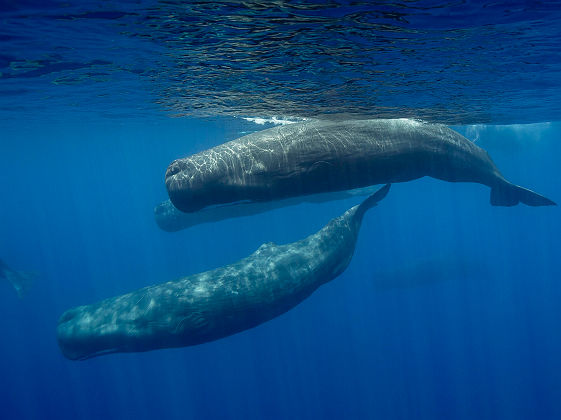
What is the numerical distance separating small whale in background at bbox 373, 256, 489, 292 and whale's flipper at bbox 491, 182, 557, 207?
19129 millimetres

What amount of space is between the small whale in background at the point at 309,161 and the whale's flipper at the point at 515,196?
244 centimetres

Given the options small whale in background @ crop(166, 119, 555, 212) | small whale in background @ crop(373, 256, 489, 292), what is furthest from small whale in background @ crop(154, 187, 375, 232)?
small whale in background @ crop(373, 256, 489, 292)

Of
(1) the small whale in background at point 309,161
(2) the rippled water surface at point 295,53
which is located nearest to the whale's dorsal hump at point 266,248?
(2) the rippled water surface at point 295,53

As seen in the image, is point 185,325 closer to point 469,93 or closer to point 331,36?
point 331,36

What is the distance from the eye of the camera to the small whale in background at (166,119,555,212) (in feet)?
21.0

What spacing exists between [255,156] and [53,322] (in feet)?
117

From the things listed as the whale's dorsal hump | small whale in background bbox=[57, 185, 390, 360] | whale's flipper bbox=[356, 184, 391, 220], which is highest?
whale's flipper bbox=[356, 184, 391, 220]

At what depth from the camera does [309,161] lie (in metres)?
6.79

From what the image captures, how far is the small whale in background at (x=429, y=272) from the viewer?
28438mm

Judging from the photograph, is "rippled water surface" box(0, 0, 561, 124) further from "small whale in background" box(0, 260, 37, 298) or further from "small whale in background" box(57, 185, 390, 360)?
"small whale in background" box(0, 260, 37, 298)

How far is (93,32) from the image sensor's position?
7480 mm

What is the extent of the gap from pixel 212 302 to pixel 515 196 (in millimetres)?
9113

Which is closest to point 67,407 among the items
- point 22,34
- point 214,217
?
point 214,217

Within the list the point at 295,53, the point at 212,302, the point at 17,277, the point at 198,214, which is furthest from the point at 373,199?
the point at 17,277
